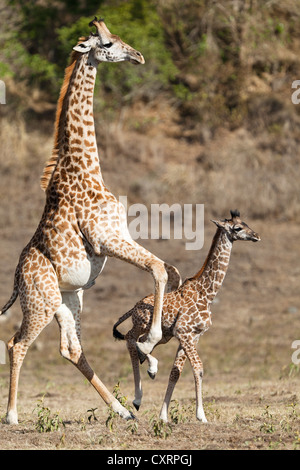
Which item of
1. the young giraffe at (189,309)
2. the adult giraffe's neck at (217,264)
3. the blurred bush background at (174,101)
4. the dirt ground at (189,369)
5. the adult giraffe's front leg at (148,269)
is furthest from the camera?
the blurred bush background at (174,101)

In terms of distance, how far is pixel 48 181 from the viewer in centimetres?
788

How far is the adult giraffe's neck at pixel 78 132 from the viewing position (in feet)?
25.4

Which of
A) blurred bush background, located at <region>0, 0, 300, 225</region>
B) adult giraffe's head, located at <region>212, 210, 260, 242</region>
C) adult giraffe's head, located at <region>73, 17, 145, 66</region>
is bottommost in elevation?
adult giraffe's head, located at <region>212, 210, 260, 242</region>

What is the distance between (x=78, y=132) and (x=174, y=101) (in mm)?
14994


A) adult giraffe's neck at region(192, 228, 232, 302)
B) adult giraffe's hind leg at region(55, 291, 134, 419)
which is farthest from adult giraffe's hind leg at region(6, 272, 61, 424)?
adult giraffe's neck at region(192, 228, 232, 302)

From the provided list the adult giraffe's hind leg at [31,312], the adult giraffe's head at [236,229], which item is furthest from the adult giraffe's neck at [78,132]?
the adult giraffe's head at [236,229]

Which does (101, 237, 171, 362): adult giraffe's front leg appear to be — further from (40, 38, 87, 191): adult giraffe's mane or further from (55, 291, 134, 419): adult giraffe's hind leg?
(40, 38, 87, 191): adult giraffe's mane

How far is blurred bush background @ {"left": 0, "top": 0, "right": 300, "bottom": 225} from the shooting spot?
19422 millimetres

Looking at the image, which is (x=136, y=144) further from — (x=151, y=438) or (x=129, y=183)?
(x=151, y=438)

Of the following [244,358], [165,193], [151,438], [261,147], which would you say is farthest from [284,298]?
[151,438]

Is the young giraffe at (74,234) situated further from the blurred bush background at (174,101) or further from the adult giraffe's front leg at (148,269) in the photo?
the blurred bush background at (174,101)

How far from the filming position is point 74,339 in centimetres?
774

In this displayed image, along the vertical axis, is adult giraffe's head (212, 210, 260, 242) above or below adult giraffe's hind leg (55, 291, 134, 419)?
above

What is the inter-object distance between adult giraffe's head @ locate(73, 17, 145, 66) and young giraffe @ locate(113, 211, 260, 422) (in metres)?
1.57
